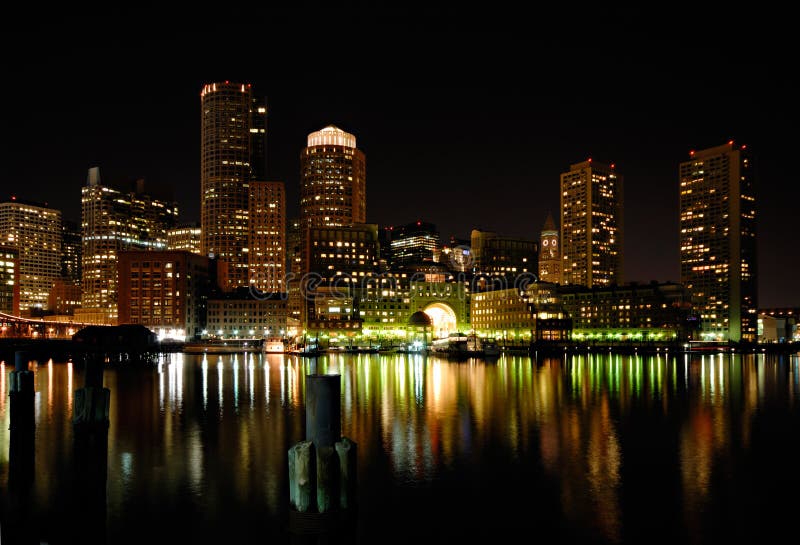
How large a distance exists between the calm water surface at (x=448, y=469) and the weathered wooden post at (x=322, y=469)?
275 cm

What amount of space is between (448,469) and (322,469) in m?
14.7

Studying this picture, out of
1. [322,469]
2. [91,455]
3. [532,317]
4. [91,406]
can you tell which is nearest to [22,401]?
[91,406]

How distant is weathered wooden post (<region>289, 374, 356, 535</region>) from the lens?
823 inches

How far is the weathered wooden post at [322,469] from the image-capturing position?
20.9 m

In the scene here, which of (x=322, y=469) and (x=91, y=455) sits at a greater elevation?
(x=322, y=469)

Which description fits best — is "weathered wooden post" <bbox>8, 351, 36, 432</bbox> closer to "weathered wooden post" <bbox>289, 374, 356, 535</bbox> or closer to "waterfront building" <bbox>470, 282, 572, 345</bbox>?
"weathered wooden post" <bbox>289, 374, 356, 535</bbox>

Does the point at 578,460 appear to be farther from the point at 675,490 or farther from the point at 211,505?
the point at 211,505

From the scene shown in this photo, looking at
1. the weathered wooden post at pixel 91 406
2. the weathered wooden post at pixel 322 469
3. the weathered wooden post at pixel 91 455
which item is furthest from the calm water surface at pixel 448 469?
the weathered wooden post at pixel 322 469

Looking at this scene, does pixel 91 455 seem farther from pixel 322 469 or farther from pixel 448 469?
pixel 322 469

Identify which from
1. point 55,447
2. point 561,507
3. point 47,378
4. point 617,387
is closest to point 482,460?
point 561,507

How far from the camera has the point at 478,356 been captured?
14650 centimetres

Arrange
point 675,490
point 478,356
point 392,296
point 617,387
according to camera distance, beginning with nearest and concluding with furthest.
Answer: point 675,490
point 617,387
point 478,356
point 392,296

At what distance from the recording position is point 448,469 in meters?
34.2

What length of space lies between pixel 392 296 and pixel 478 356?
183ft
